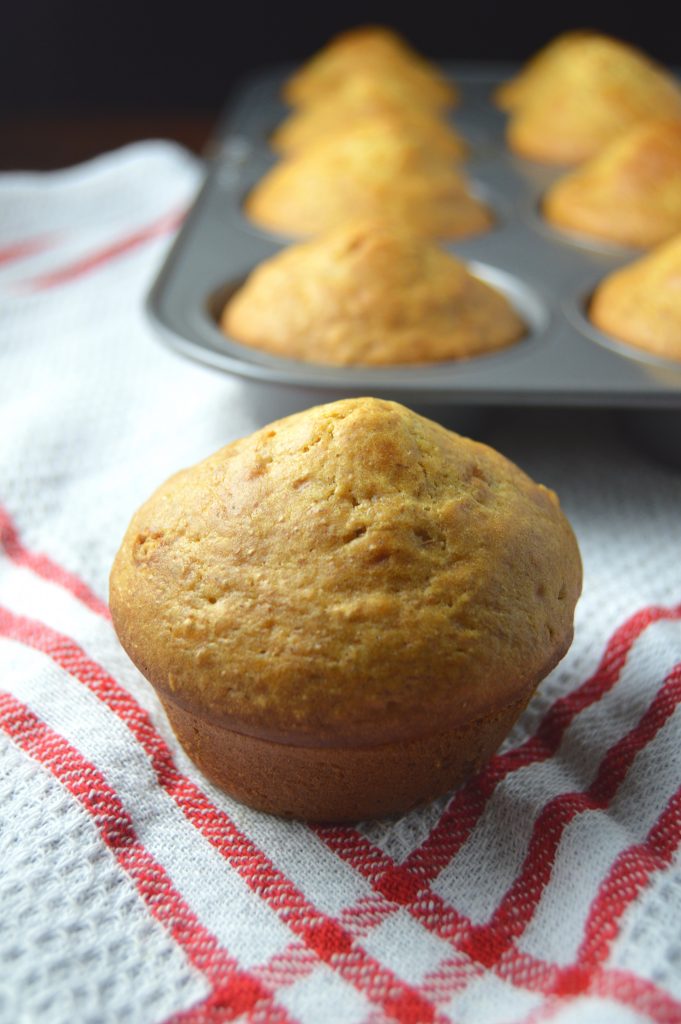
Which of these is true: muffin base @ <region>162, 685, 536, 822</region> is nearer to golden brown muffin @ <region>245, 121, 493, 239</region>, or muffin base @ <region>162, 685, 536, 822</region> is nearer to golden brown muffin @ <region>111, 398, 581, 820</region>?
golden brown muffin @ <region>111, 398, 581, 820</region>

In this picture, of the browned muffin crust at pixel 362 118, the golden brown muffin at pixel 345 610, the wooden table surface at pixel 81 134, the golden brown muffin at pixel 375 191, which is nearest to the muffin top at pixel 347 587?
the golden brown muffin at pixel 345 610

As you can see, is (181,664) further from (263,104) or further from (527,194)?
(263,104)

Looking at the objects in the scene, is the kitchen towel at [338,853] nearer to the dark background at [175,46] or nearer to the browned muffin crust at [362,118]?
the browned muffin crust at [362,118]

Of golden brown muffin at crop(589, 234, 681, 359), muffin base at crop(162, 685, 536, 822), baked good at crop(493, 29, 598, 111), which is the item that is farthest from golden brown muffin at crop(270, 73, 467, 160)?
muffin base at crop(162, 685, 536, 822)

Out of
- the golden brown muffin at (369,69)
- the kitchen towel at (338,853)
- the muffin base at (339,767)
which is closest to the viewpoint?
the kitchen towel at (338,853)

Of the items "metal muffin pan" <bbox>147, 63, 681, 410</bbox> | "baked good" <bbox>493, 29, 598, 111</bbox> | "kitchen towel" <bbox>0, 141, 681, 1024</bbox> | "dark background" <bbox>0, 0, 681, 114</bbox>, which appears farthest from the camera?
"dark background" <bbox>0, 0, 681, 114</bbox>

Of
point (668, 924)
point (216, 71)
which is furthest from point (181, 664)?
point (216, 71)
